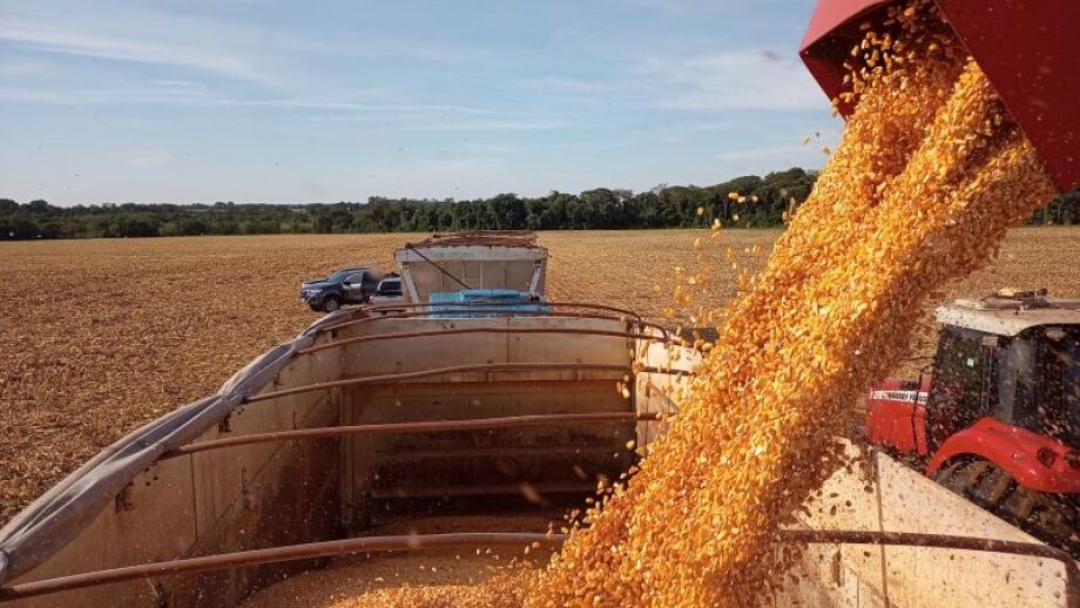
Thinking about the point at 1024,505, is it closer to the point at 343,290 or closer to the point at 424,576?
the point at 424,576

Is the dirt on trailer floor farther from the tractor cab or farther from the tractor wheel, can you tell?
the tractor cab

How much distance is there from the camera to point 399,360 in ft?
20.7

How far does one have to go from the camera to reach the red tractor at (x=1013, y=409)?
4090mm

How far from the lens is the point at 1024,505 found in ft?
13.7

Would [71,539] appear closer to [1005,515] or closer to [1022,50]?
[1022,50]

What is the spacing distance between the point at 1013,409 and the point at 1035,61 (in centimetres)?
276

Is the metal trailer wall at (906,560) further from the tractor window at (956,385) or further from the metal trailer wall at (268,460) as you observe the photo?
the metal trailer wall at (268,460)

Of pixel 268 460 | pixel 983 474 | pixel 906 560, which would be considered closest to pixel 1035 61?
pixel 906 560

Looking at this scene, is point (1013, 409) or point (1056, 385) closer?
point (1056, 385)

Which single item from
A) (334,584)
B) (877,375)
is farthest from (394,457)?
(877,375)

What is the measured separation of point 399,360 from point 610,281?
21.8m

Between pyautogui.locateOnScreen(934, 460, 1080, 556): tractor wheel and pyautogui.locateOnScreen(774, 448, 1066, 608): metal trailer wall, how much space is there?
1407 millimetres

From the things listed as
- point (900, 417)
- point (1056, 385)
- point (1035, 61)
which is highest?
point (1035, 61)

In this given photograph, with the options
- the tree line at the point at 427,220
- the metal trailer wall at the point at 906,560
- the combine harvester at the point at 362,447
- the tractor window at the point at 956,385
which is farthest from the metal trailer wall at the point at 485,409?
the tree line at the point at 427,220
